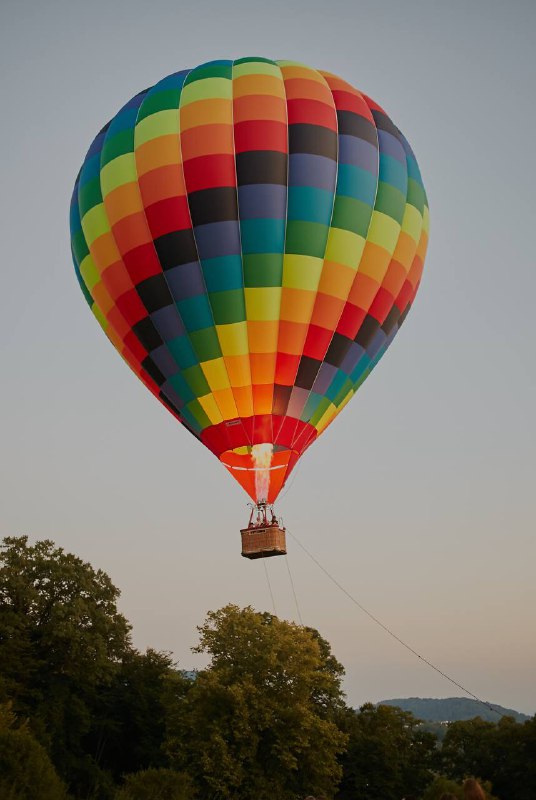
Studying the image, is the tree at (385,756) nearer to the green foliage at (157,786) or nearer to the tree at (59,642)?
the tree at (59,642)

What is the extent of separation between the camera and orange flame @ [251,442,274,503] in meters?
17.3

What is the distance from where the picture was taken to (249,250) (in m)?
17.5

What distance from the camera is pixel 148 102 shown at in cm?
1917

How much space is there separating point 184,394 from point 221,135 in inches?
229

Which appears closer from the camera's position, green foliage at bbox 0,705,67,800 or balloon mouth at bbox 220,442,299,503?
green foliage at bbox 0,705,67,800

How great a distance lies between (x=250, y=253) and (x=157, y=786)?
34.4 ft

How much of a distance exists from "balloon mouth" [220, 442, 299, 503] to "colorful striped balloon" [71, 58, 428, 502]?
3cm

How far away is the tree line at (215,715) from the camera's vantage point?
78.5 feet

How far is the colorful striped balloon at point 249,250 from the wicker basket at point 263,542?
0.99m

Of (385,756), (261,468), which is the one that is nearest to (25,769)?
(261,468)

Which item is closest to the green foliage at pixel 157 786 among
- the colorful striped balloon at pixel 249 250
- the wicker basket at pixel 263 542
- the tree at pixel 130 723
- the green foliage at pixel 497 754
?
the wicker basket at pixel 263 542

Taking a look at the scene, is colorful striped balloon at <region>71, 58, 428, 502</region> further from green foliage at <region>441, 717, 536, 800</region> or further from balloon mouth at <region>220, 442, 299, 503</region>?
green foliage at <region>441, 717, 536, 800</region>

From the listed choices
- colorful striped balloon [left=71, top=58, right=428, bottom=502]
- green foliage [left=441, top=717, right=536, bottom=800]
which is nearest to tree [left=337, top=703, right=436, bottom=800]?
green foliage [left=441, top=717, right=536, bottom=800]

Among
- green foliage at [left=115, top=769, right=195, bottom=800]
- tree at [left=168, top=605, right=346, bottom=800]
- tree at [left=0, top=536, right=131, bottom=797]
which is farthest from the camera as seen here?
tree at [left=0, top=536, right=131, bottom=797]
